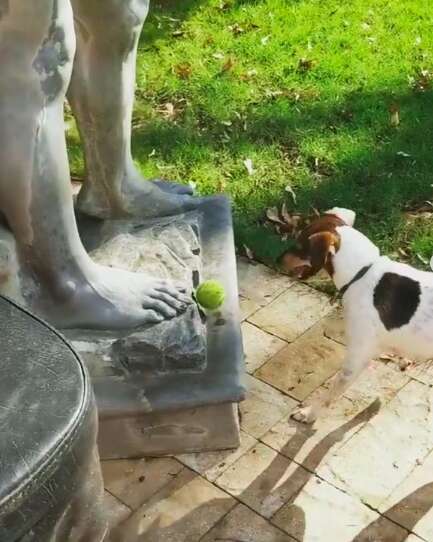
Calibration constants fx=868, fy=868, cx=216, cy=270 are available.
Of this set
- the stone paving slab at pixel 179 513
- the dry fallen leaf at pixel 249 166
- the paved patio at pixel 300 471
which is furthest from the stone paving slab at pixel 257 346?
the dry fallen leaf at pixel 249 166

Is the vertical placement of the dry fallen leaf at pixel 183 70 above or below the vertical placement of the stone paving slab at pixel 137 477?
above

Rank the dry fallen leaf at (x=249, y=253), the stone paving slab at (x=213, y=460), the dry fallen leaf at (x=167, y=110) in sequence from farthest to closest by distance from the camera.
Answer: the dry fallen leaf at (x=167, y=110) → the dry fallen leaf at (x=249, y=253) → the stone paving slab at (x=213, y=460)

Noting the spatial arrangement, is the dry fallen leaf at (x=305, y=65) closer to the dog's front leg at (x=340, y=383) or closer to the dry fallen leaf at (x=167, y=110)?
the dry fallen leaf at (x=167, y=110)

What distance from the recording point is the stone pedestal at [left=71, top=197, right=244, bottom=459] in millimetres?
2887

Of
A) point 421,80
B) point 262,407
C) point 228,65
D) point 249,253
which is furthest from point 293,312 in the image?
point 228,65

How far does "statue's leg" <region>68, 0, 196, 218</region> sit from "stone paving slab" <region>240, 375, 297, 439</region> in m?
0.81

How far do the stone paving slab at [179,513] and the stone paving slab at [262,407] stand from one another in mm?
313

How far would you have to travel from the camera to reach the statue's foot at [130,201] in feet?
11.2

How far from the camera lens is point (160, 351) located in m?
2.91

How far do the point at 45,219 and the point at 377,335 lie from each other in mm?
1189

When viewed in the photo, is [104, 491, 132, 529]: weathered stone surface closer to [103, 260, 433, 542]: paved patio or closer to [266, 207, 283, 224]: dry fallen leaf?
[103, 260, 433, 542]: paved patio

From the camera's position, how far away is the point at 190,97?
17.3 ft

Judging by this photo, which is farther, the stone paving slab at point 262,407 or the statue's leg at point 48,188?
the stone paving slab at point 262,407

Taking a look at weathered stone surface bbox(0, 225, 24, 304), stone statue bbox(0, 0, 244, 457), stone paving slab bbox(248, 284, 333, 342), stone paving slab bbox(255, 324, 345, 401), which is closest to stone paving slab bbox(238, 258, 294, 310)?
stone paving slab bbox(248, 284, 333, 342)
